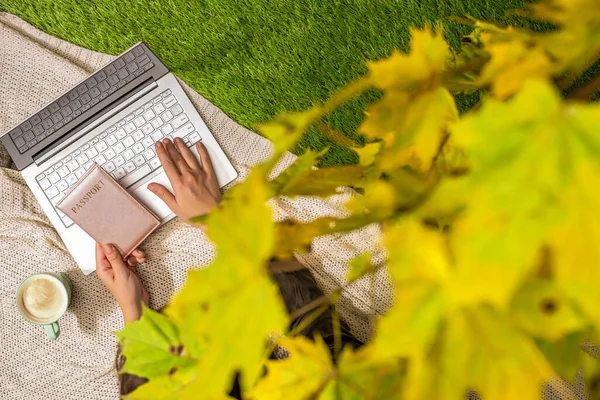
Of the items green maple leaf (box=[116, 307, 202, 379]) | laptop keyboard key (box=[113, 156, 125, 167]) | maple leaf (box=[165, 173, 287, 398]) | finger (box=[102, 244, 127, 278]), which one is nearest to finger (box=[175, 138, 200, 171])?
laptop keyboard key (box=[113, 156, 125, 167])

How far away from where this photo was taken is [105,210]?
3.20 feet

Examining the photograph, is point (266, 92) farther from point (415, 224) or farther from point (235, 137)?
point (415, 224)

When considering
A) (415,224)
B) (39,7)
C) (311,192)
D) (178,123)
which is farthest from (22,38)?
(415,224)

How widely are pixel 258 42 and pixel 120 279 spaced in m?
0.54

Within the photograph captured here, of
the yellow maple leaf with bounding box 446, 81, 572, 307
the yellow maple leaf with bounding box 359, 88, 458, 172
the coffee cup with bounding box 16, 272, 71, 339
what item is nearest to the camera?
the yellow maple leaf with bounding box 446, 81, 572, 307

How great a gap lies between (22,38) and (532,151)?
3.52ft

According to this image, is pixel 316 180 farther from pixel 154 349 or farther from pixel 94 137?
pixel 94 137

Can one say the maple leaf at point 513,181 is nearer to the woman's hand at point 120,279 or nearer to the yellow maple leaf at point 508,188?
the yellow maple leaf at point 508,188

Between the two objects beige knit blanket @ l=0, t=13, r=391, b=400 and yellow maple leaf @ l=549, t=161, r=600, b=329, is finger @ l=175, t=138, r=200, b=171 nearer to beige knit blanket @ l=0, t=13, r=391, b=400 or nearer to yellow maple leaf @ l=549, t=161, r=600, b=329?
beige knit blanket @ l=0, t=13, r=391, b=400

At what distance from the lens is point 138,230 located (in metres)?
0.99

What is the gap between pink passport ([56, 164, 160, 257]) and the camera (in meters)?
0.97

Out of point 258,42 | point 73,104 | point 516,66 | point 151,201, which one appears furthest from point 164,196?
point 516,66

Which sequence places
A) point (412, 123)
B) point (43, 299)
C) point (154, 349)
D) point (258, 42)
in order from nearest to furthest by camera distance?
point (412, 123) → point (154, 349) → point (43, 299) → point (258, 42)

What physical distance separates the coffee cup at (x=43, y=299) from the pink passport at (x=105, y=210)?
0.36ft
